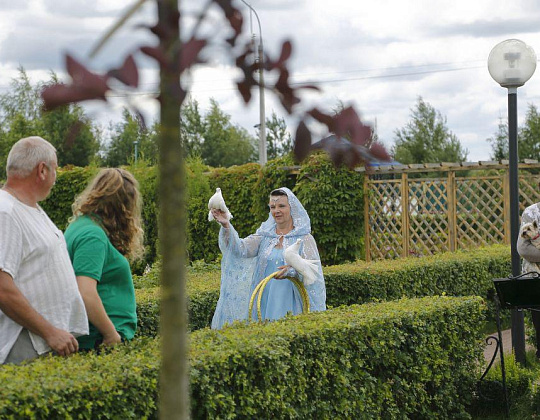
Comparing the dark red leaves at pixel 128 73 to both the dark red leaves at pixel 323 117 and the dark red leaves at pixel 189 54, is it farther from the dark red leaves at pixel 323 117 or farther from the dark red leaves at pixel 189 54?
the dark red leaves at pixel 323 117

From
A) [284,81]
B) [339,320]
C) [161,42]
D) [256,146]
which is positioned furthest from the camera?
[256,146]

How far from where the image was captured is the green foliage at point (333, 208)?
1214 centimetres

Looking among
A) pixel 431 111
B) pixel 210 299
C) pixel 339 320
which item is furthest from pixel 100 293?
pixel 431 111

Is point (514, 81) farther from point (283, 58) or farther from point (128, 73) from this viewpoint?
point (128, 73)

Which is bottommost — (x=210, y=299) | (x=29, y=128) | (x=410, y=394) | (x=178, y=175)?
(x=410, y=394)

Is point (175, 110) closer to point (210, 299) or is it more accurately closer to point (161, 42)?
point (161, 42)

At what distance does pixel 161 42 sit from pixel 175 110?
0.09m

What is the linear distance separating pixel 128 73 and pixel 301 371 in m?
3.09

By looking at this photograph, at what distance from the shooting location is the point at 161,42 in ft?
3.41

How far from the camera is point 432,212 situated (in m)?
12.0

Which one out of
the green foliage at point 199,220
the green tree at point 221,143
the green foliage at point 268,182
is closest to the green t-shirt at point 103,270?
the green foliage at point 268,182

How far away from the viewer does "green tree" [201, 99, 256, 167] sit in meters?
38.9

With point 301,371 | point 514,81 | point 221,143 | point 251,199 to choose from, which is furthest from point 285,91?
point 221,143

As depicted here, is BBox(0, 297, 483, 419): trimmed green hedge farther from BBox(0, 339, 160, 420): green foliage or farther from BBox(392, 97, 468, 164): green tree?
BBox(392, 97, 468, 164): green tree
